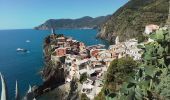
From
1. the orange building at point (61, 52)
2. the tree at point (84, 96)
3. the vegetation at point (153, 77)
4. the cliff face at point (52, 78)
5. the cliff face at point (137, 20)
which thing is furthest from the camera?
the cliff face at point (137, 20)

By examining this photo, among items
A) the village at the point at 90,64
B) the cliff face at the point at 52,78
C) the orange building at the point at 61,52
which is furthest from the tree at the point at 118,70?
the orange building at the point at 61,52

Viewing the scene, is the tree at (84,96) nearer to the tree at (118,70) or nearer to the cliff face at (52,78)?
the tree at (118,70)

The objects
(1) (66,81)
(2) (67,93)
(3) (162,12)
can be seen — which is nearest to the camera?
(2) (67,93)

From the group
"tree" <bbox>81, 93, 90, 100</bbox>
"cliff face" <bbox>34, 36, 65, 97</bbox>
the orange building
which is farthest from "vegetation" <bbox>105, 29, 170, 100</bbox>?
the orange building

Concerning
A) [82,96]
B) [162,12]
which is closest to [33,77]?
[82,96]

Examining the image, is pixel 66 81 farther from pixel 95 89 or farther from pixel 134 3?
pixel 134 3

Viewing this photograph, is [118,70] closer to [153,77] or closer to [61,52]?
[61,52]

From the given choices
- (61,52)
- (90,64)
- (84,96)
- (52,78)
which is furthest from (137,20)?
(84,96)

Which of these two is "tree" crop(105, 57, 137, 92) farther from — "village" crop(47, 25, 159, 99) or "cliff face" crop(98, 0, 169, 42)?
"cliff face" crop(98, 0, 169, 42)
